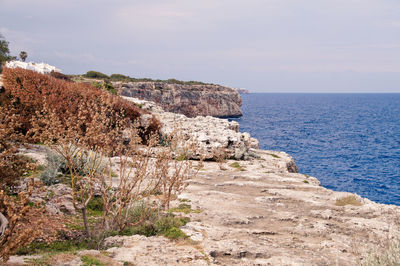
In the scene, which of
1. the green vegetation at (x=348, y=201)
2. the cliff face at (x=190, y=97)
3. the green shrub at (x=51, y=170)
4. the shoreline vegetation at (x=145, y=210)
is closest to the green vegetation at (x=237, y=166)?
the shoreline vegetation at (x=145, y=210)

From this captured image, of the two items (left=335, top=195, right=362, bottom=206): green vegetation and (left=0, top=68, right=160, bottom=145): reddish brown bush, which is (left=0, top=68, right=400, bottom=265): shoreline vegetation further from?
(left=0, top=68, right=160, bottom=145): reddish brown bush

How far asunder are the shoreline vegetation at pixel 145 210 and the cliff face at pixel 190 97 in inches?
2747

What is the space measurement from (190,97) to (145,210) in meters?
90.9

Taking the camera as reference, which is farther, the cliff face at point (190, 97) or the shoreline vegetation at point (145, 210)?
the cliff face at point (190, 97)

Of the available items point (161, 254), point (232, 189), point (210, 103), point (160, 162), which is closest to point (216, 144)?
point (232, 189)

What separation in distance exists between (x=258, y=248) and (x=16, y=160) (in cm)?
589

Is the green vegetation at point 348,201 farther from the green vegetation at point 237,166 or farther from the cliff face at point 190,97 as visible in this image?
the cliff face at point 190,97

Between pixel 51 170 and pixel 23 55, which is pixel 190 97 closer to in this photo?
pixel 23 55

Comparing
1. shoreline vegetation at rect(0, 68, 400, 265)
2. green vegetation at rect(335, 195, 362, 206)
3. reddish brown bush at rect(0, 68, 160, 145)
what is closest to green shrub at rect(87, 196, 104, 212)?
shoreline vegetation at rect(0, 68, 400, 265)

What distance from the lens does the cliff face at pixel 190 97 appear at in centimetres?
8375

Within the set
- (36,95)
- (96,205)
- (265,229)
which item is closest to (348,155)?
(265,229)

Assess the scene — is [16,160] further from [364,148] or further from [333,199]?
[364,148]

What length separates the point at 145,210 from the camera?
7773 millimetres

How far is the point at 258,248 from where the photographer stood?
6.80m
